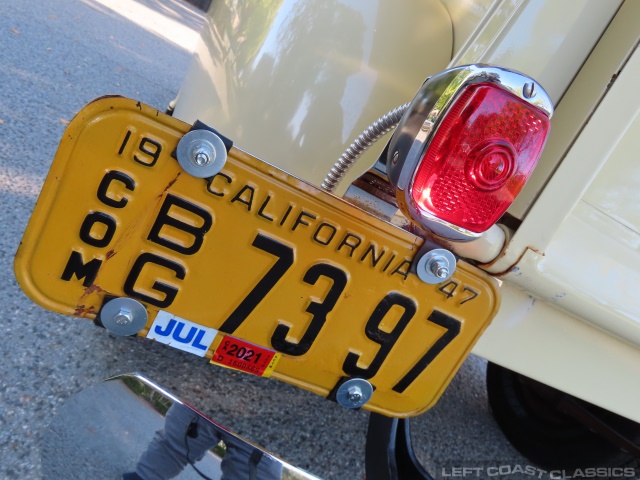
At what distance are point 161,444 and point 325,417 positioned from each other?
97 cm

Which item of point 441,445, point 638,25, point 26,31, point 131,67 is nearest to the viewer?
point 638,25

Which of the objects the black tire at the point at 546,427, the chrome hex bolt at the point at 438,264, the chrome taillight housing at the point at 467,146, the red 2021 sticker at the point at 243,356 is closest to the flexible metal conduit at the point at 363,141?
the chrome taillight housing at the point at 467,146

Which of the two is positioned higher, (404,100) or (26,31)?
(404,100)

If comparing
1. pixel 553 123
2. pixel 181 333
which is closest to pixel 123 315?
pixel 181 333

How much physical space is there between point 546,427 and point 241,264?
5.26 ft

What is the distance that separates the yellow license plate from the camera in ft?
3.05

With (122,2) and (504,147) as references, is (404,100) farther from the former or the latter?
(122,2)

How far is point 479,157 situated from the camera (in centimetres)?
89

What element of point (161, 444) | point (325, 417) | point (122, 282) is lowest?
point (325, 417)

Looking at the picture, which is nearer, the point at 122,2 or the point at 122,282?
the point at 122,282

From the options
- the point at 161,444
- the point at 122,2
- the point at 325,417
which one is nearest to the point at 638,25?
the point at 161,444

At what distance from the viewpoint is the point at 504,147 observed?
0.88 m

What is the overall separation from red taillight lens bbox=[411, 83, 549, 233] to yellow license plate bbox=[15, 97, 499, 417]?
16 centimetres

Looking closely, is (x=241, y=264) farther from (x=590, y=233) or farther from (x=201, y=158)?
(x=590, y=233)
